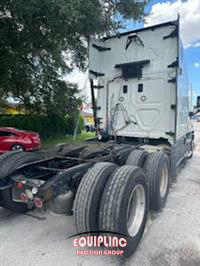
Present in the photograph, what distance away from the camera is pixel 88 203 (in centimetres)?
189

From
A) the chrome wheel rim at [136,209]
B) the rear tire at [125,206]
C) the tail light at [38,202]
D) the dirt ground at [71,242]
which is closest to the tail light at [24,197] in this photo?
the tail light at [38,202]

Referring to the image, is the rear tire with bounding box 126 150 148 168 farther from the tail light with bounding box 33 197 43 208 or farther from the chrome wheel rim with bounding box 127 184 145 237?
the tail light with bounding box 33 197 43 208

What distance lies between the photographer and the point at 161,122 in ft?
14.3

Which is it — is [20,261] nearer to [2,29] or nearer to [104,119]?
[104,119]

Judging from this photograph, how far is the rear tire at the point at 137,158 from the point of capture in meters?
3.17

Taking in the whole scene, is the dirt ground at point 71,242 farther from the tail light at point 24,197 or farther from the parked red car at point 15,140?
the parked red car at point 15,140

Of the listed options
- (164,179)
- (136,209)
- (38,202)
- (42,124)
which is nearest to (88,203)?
(38,202)

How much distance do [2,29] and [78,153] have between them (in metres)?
6.37

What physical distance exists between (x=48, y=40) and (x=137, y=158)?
6.78 meters

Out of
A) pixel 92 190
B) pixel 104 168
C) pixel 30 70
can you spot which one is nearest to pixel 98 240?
pixel 92 190

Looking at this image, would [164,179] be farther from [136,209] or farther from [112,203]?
[112,203]

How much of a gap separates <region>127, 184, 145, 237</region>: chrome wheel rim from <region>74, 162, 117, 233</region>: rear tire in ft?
1.55

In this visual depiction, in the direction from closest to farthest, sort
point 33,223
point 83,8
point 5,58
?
1. point 33,223
2. point 83,8
3. point 5,58

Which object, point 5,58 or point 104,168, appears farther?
point 5,58
